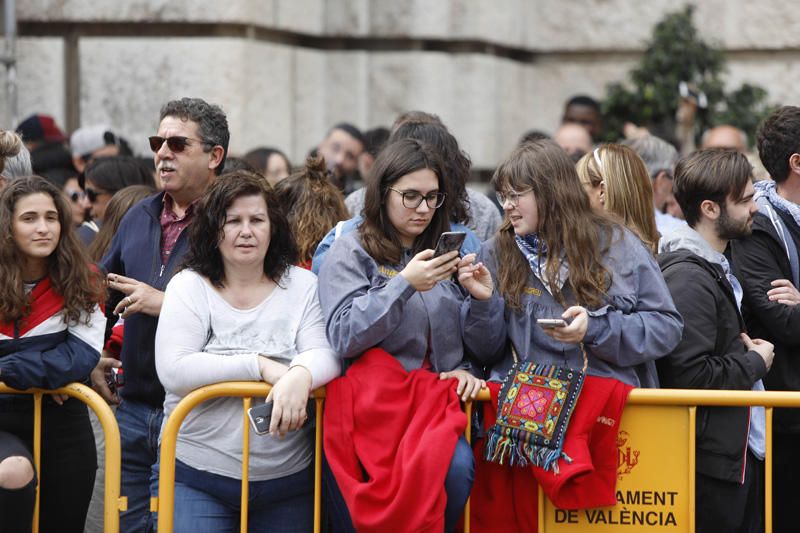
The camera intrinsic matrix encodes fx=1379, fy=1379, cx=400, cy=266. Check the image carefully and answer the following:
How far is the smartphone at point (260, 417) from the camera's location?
4.76m

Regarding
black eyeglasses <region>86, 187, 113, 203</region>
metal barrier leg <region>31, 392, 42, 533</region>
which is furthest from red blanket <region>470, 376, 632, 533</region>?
black eyeglasses <region>86, 187, 113, 203</region>

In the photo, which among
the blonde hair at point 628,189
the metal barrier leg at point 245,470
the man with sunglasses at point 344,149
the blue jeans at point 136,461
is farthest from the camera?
the man with sunglasses at point 344,149

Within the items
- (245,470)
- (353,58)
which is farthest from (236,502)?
(353,58)

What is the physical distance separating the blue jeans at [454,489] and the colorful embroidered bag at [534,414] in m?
0.14

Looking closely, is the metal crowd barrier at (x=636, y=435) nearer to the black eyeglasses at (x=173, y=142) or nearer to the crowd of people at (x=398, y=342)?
the crowd of people at (x=398, y=342)

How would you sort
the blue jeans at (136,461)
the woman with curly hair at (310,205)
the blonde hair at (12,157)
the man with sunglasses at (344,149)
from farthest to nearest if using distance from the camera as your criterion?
the man with sunglasses at (344,149)
the woman with curly hair at (310,205)
the blonde hair at (12,157)
the blue jeans at (136,461)

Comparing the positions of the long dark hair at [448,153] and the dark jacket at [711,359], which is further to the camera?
the long dark hair at [448,153]

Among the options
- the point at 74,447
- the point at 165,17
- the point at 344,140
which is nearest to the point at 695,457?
the point at 74,447

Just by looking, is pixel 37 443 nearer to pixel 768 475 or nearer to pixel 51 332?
pixel 51 332

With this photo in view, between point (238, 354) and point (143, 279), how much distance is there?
0.72 metres

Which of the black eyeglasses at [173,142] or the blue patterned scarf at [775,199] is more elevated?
the black eyeglasses at [173,142]

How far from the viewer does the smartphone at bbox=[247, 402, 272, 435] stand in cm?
476

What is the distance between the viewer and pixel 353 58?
10.0m

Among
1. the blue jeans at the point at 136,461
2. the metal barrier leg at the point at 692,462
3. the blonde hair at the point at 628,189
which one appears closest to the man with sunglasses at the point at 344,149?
the blonde hair at the point at 628,189
